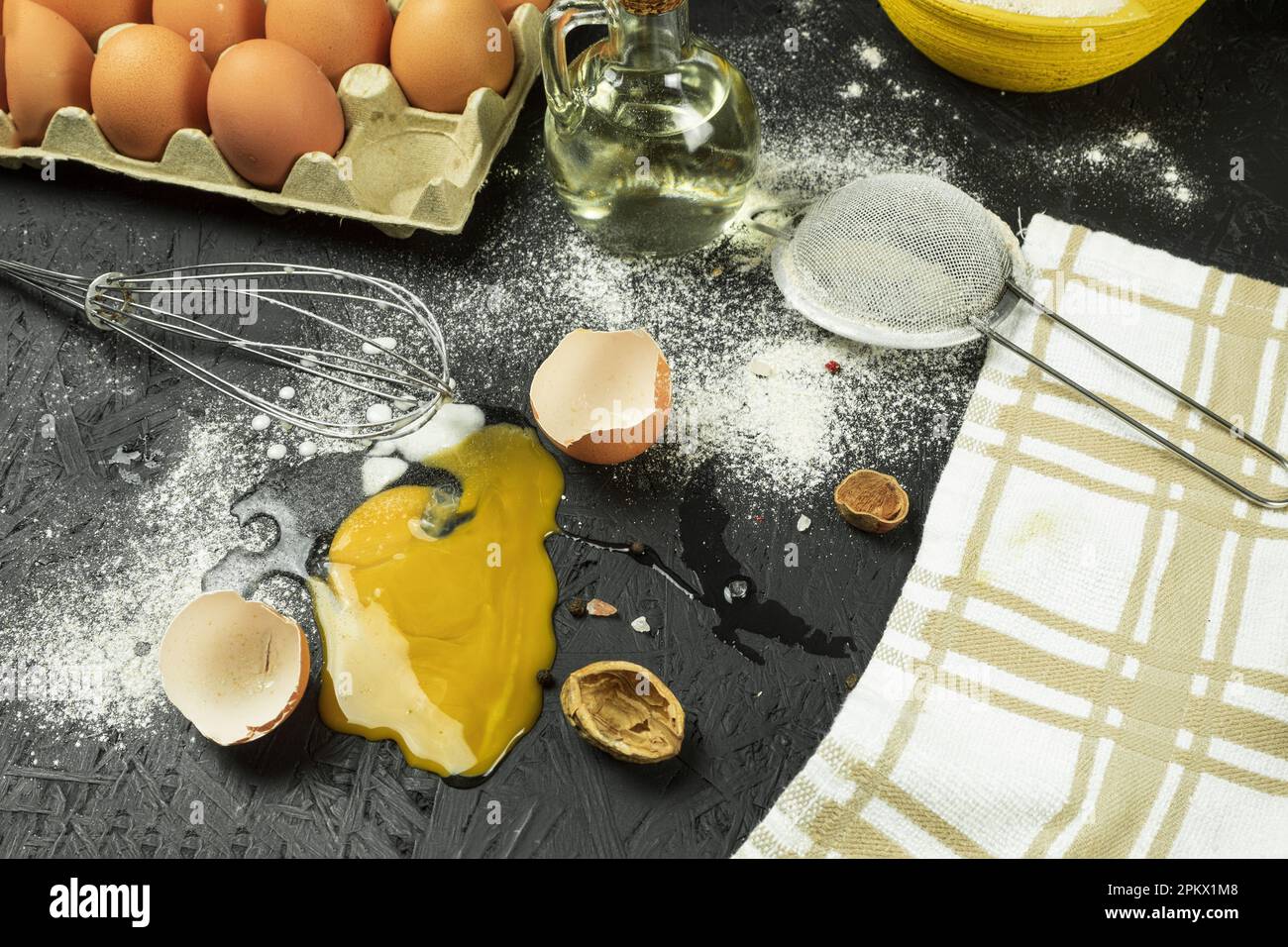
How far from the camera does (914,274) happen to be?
3.29 feet

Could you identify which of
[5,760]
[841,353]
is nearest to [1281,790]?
[841,353]

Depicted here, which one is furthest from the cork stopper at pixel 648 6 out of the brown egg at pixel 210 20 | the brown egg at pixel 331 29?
the brown egg at pixel 210 20

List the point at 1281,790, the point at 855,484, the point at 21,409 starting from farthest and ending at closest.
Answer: the point at 21,409
the point at 855,484
the point at 1281,790

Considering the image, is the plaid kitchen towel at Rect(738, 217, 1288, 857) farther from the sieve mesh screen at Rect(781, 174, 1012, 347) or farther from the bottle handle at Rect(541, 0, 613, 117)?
the bottle handle at Rect(541, 0, 613, 117)

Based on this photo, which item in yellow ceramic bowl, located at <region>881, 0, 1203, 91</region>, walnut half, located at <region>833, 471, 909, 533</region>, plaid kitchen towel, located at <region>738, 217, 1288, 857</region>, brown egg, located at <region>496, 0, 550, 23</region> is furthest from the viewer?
brown egg, located at <region>496, 0, 550, 23</region>

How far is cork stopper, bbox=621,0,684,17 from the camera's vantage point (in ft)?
2.91

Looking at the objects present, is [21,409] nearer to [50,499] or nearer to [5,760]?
[50,499]

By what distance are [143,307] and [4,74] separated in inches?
12.0

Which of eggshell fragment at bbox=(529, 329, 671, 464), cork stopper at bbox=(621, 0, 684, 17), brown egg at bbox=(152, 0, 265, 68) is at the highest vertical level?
cork stopper at bbox=(621, 0, 684, 17)

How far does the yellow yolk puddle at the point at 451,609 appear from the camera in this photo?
2.93 ft

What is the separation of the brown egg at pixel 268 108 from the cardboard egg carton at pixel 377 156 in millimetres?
22

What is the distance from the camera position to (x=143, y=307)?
1.08 m

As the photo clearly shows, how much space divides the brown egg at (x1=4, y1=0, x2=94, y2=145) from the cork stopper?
63 centimetres

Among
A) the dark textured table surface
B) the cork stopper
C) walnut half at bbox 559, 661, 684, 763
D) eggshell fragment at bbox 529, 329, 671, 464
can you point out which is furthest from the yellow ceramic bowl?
walnut half at bbox 559, 661, 684, 763
